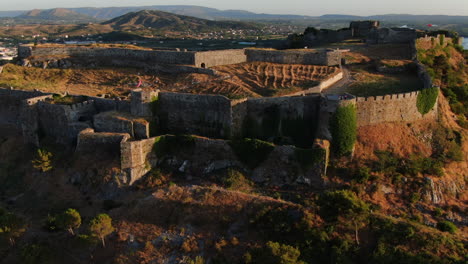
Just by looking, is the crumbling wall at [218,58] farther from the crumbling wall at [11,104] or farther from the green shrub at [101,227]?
the green shrub at [101,227]

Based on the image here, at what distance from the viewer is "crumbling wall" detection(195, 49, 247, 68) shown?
134 feet

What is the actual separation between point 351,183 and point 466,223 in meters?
6.77

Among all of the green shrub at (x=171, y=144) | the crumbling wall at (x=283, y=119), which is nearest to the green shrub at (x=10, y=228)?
the green shrub at (x=171, y=144)

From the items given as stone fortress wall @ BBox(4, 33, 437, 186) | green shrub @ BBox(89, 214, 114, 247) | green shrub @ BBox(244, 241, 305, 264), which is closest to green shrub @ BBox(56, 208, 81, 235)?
green shrub @ BBox(89, 214, 114, 247)

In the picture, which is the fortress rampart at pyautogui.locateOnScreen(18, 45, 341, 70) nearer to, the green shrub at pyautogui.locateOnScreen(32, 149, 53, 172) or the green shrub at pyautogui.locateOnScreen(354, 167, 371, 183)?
the green shrub at pyautogui.locateOnScreen(32, 149, 53, 172)

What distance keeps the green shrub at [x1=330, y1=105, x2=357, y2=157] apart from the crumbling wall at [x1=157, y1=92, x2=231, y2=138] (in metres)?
7.15

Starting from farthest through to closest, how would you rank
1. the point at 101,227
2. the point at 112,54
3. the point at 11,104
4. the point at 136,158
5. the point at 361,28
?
the point at 361,28 → the point at 112,54 → the point at 11,104 → the point at 136,158 → the point at 101,227

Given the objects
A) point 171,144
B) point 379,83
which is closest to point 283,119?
point 171,144

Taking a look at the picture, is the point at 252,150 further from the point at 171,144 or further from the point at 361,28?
the point at 361,28

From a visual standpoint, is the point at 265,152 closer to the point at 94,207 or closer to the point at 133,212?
the point at 133,212

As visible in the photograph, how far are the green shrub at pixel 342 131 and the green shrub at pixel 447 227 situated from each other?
656cm

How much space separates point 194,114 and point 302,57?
1568cm

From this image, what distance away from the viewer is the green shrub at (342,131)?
81.3 feet

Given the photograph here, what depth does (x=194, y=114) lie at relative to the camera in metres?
28.6
